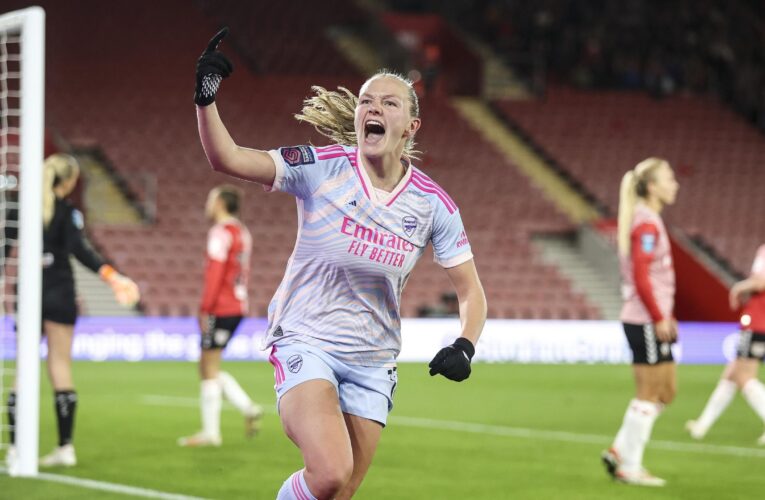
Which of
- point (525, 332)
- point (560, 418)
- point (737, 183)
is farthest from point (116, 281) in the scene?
point (737, 183)

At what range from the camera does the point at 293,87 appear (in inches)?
1172

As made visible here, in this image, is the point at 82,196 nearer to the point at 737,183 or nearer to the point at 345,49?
the point at 345,49

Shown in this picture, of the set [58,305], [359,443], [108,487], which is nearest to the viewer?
[359,443]

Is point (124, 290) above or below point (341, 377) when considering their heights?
above

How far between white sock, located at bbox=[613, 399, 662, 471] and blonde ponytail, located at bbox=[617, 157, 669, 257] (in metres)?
1.07

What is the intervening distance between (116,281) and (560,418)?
19.4 ft

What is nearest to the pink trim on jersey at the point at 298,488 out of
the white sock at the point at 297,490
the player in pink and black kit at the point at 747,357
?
the white sock at the point at 297,490

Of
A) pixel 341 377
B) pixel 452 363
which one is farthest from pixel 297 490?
pixel 452 363

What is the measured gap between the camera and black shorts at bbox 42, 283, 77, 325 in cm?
882

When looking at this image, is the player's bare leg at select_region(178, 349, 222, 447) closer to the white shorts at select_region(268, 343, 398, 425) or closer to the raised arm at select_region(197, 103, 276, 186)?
the white shorts at select_region(268, 343, 398, 425)

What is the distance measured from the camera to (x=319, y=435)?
4.88 metres

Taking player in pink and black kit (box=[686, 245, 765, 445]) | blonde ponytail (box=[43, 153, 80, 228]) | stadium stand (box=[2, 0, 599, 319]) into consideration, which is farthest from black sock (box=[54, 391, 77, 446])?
stadium stand (box=[2, 0, 599, 319])

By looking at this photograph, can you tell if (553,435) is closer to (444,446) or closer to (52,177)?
(444,446)

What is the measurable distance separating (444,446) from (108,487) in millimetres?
3470
